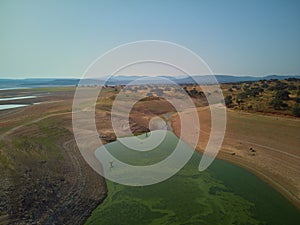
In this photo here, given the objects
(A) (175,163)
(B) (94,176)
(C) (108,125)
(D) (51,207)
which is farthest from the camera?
(C) (108,125)

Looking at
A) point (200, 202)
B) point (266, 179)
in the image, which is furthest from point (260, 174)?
point (200, 202)

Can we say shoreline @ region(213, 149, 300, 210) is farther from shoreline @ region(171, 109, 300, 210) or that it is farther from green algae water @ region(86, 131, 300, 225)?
green algae water @ region(86, 131, 300, 225)

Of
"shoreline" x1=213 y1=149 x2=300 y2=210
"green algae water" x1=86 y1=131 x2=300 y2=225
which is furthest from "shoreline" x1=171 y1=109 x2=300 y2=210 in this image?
"green algae water" x1=86 y1=131 x2=300 y2=225

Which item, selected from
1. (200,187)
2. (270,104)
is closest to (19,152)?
(200,187)

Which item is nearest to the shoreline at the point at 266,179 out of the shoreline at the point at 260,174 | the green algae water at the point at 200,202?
the shoreline at the point at 260,174

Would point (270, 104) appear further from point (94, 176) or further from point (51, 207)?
→ point (51, 207)

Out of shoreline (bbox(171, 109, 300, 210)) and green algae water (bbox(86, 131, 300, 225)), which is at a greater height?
shoreline (bbox(171, 109, 300, 210))

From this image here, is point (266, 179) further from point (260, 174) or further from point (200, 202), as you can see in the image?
point (200, 202)

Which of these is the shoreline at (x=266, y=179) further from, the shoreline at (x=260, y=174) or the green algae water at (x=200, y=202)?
the green algae water at (x=200, y=202)
